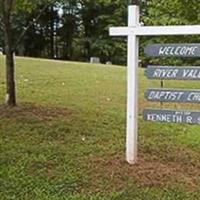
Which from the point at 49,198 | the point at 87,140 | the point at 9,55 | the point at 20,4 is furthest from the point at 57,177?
the point at 20,4

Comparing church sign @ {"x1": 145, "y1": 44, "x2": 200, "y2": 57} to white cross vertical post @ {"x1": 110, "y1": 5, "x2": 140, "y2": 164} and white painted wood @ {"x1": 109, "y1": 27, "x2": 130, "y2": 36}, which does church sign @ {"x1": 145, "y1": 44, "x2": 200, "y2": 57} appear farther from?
white painted wood @ {"x1": 109, "y1": 27, "x2": 130, "y2": 36}

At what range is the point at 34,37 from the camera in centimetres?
3966

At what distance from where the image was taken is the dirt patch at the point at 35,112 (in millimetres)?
8912

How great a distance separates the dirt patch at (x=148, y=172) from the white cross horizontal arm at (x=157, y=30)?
146cm

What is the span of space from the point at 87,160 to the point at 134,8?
5.87 ft

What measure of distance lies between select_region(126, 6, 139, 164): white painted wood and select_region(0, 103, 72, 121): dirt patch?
2.51 metres

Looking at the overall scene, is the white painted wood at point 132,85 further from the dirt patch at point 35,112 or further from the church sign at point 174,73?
the dirt patch at point 35,112

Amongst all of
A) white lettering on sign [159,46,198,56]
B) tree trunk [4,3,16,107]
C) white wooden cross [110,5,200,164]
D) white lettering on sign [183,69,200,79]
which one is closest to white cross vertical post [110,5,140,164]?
white wooden cross [110,5,200,164]

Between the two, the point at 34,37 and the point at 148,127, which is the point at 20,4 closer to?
the point at 148,127

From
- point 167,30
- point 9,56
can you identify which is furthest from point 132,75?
point 9,56

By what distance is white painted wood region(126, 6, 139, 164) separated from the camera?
6426 millimetres

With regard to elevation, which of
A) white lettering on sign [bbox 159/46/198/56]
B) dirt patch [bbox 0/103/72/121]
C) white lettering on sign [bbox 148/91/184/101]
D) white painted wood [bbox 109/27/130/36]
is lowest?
dirt patch [bbox 0/103/72/121]

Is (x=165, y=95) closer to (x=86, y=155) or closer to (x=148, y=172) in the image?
(x=148, y=172)

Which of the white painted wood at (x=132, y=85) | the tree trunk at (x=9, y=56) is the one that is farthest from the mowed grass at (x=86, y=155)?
the tree trunk at (x=9, y=56)
